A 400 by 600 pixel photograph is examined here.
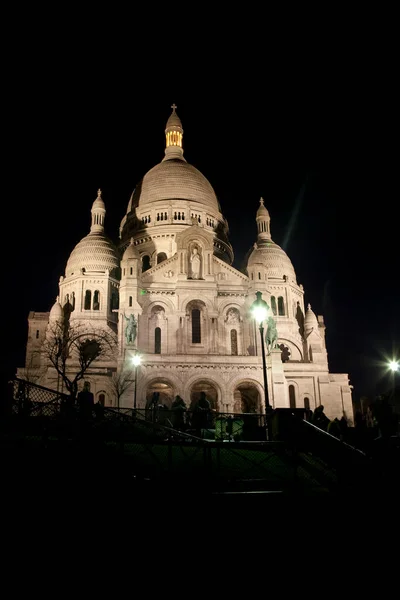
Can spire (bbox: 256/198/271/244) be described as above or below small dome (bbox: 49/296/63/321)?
above

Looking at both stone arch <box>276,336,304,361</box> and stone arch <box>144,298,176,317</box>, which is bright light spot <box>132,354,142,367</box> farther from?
stone arch <box>276,336,304,361</box>

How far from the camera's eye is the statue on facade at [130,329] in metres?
44.5

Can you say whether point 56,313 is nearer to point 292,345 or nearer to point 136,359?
point 136,359

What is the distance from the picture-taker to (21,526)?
11.6 metres

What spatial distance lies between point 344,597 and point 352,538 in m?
2.63

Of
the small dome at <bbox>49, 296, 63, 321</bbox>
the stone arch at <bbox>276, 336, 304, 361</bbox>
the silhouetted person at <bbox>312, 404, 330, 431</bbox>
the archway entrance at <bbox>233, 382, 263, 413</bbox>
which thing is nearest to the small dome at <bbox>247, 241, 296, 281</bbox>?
the stone arch at <bbox>276, 336, 304, 361</bbox>

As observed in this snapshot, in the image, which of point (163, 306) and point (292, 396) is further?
point (292, 396)

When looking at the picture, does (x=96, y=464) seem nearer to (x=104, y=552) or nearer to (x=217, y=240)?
(x=104, y=552)

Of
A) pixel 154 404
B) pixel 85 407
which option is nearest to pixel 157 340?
pixel 154 404

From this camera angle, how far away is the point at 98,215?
68.0 m

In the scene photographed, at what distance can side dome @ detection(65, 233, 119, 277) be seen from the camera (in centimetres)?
6159

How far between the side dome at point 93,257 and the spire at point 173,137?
19920mm

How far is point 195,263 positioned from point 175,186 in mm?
20845

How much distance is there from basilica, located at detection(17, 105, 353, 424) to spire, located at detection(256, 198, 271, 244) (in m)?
0.52
